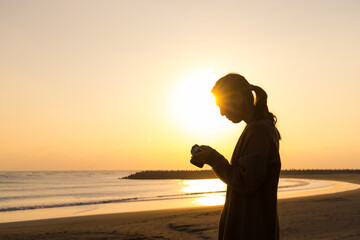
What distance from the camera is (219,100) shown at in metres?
2.20

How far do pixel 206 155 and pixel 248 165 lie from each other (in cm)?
24

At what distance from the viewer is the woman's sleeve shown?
2.00 metres

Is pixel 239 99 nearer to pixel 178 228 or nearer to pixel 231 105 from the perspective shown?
pixel 231 105

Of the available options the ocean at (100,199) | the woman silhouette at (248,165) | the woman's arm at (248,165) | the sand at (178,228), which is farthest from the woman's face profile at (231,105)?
the ocean at (100,199)

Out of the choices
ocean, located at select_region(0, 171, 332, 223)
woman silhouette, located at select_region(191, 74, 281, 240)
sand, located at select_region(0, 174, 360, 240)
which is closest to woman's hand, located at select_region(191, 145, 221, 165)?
woman silhouette, located at select_region(191, 74, 281, 240)

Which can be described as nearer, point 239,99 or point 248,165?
point 248,165

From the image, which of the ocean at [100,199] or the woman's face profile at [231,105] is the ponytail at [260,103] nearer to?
the woman's face profile at [231,105]

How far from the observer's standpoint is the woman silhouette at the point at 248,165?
2.03 metres

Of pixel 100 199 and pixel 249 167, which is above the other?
pixel 249 167

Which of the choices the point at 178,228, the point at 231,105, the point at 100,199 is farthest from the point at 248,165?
the point at 100,199

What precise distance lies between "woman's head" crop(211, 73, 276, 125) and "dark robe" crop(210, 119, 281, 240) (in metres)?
0.07

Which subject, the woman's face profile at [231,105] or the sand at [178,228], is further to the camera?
the sand at [178,228]

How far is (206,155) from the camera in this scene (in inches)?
84.0

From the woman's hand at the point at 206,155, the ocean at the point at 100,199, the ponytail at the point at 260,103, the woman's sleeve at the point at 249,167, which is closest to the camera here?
the woman's sleeve at the point at 249,167
